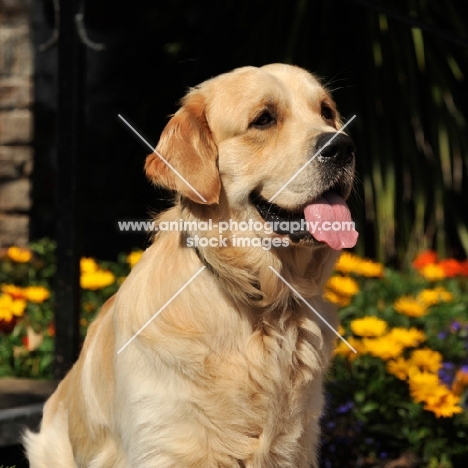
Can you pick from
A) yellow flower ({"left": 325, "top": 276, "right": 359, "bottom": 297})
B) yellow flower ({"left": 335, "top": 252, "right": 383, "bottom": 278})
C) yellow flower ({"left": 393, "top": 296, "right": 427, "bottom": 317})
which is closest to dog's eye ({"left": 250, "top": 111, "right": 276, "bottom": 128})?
yellow flower ({"left": 325, "top": 276, "right": 359, "bottom": 297})

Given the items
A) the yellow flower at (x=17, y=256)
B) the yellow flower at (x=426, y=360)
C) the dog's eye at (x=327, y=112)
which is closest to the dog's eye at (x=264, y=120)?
the dog's eye at (x=327, y=112)

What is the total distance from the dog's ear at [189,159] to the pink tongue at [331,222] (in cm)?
35

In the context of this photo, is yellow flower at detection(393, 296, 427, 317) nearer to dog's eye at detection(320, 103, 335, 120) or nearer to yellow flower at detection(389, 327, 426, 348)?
yellow flower at detection(389, 327, 426, 348)

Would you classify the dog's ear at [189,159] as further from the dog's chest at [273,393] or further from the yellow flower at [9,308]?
the yellow flower at [9,308]

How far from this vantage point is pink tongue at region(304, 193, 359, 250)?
2967mm

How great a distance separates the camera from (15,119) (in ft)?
20.4

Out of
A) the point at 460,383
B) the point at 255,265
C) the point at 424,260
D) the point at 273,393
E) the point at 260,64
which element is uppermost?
the point at 260,64

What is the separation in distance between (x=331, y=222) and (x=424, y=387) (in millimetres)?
1249

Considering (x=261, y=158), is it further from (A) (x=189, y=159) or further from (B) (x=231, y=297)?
(B) (x=231, y=297)

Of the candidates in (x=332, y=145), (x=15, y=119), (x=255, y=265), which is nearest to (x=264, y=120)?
(x=332, y=145)

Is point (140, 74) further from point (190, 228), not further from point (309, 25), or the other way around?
point (190, 228)

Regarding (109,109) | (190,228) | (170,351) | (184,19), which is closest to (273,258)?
(190,228)

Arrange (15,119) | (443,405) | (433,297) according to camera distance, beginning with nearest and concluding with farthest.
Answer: (443,405) → (433,297) → (15,119)

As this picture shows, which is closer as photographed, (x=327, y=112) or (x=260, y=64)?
(x=327, y=112)
